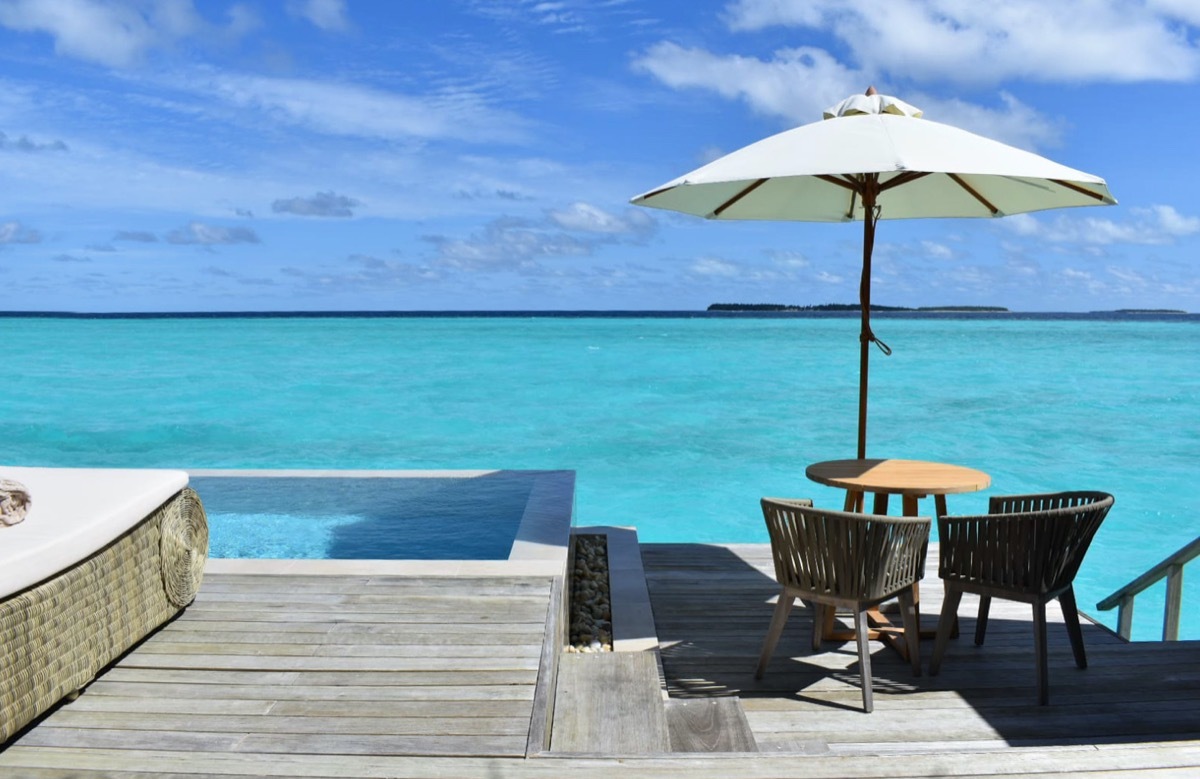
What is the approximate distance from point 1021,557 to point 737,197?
2536 millimetres

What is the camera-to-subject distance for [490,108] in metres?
40.5

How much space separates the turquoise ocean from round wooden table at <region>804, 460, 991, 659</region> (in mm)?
4823

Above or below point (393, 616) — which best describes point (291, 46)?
above

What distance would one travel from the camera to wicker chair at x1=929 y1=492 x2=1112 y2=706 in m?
3.22

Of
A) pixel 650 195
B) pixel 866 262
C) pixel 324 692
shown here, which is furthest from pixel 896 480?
pixel 324 692

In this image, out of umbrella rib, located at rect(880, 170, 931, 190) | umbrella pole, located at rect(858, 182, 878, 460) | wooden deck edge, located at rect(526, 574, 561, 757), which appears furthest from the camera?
umbrella rib, located at rect(880, 170, 931, 190)

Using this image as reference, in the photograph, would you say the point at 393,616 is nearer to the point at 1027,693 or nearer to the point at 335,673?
the point at 335,673

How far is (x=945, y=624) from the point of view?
3410mm

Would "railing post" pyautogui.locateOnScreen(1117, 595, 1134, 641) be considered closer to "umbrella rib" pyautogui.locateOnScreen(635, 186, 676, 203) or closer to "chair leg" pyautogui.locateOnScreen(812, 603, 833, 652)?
"chair leg" pyautogui.locateOnScreen(812, 603, 833, 652)

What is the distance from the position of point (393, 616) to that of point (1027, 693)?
2.34m

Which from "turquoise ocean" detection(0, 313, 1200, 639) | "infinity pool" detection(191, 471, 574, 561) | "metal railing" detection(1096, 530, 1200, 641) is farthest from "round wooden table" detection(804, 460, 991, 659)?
"turquoise ocean" detection(0, 313, 1200, 639)

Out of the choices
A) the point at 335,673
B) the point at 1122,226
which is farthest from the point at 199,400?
the point at 1122,226

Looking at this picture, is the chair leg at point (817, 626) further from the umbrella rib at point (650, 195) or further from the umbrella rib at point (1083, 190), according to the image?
the umbrella rib at point (1083, 190)

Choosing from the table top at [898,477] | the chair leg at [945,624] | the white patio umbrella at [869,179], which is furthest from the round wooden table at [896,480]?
the chair leg at [945,624]
